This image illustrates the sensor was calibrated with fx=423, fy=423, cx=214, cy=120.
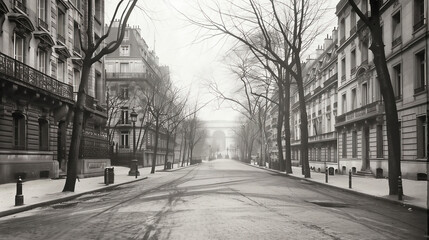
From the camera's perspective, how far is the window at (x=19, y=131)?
21.3 meters

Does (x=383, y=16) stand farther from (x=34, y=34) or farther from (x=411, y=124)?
(x=34, y=34)

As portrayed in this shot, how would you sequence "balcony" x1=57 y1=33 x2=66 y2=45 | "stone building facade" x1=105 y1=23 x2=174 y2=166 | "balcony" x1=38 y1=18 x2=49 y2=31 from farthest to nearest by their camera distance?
1. "stone building facade" x1=105 y1=23 x2=174 y2=166
2. "balcony" x1=57 y1=33 x2=66 y2=45
3. "balcony" x1=38 y1=18 x2=49 y2=31

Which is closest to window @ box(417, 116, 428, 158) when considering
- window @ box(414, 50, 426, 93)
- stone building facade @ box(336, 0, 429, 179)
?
stone building facade @ box(336, 0, 429, 179)

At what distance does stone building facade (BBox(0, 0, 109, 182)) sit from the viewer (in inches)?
789

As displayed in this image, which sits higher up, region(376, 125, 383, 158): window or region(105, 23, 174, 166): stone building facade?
region(105, 23, 174, 166): stone building facade

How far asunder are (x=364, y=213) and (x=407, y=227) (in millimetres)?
1965

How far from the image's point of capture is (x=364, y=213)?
33.2 feet

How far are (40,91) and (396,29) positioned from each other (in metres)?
21.3

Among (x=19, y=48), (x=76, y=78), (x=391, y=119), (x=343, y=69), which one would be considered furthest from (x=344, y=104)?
(x=19, y=48)

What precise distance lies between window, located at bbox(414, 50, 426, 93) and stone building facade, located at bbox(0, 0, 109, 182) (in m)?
19.6

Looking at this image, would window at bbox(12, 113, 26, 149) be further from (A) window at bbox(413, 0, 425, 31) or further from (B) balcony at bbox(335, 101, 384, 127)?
(B) balcony at bbox(335, 101, 384, 127)

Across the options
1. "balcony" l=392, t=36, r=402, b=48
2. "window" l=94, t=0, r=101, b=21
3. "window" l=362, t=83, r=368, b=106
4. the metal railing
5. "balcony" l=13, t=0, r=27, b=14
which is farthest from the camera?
"window" l=94, t=0, r=101, b=21

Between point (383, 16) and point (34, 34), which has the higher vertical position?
point (383, 16)

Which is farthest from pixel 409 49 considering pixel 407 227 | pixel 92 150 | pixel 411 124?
pixel 92 150
